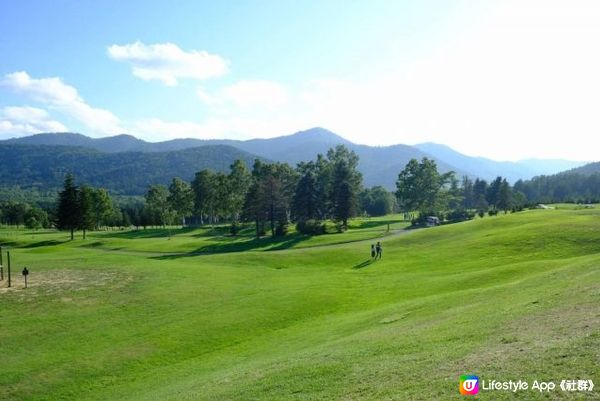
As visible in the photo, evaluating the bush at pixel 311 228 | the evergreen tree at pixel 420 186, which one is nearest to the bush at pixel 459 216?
the evergreen tree at pixel 420 186

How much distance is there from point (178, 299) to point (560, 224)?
1749 inches

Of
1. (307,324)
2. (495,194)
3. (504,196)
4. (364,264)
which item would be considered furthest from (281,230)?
(495,194)

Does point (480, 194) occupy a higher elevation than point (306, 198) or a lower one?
higher

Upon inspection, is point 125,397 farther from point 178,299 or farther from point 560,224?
point 560,224

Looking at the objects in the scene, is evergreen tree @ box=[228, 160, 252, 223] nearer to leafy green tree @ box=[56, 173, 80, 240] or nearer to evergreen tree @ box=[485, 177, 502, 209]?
leafy green tree @ box=[56, 173, 80, 240]

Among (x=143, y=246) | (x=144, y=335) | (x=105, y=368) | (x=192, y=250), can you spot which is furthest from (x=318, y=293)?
(x=143, y=246)

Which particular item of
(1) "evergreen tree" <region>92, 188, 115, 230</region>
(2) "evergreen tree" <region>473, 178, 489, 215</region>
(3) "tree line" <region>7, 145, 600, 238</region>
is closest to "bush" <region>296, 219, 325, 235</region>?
(3) "tree line" <region>7, 145, 600, 238</region>

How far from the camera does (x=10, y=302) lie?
2959 cm

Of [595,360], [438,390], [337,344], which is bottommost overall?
[337,344]

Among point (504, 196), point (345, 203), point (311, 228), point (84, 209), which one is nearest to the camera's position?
point (311, 228)

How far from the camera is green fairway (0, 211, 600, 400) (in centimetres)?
1220

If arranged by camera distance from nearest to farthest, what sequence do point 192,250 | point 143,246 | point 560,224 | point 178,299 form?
1. point 178,299
2. point 560,224
3. point 192,250
4. point 143,246

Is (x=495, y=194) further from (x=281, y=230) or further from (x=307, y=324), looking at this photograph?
(x=307, y=324)

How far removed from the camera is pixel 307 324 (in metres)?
26.7
